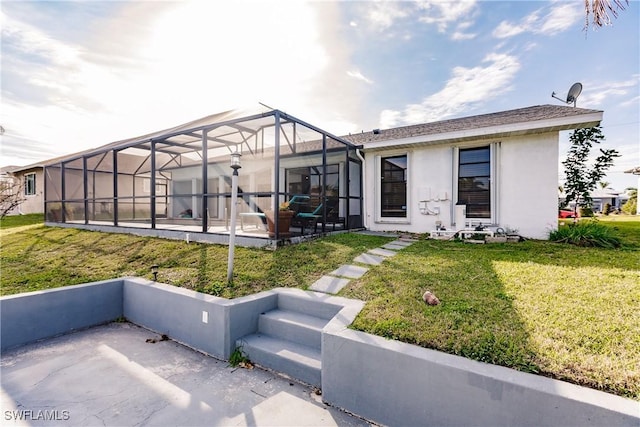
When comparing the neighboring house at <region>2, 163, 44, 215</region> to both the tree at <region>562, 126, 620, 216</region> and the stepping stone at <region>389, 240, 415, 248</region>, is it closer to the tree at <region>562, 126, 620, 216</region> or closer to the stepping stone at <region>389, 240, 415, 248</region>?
the stepping stone at <region>389, 240, 415, 248</region>

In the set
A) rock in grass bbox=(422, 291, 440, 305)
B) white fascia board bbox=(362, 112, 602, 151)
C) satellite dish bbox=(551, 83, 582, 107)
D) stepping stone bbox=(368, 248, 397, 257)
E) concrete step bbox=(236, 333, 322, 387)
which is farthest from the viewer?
satellite dish bbox=(551, 83, 582, 107)

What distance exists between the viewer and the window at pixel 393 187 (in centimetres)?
876

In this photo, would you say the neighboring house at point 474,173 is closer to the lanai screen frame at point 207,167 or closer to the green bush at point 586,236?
the green bush at point 586,236

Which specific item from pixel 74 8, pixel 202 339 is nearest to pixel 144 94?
pixel 74 8

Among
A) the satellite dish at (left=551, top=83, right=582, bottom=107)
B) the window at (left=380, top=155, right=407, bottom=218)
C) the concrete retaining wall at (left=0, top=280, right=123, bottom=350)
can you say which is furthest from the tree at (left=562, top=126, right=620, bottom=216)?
the concrete retaining wall at (left=0, top=280, right=123, bottom=350)

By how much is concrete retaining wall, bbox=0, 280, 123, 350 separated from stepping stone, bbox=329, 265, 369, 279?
12.2 feet

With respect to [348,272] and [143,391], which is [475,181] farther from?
[143,391]

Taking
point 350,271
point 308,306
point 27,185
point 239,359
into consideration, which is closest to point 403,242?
point 350,271

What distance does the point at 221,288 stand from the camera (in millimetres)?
4105

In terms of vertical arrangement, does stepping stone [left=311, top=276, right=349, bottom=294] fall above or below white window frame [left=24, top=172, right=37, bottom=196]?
below

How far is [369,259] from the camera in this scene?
5.24 metres

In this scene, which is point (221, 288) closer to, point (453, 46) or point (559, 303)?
point (559, 303)

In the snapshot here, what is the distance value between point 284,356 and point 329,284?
1.31 meters

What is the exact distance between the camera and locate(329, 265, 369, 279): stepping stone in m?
4.45
